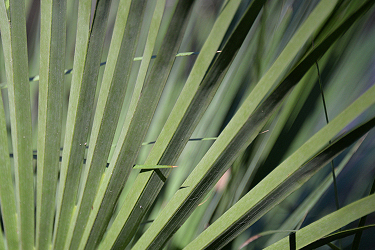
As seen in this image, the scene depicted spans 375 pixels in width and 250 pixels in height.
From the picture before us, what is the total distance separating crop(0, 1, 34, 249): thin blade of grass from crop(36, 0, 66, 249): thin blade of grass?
0.03 m

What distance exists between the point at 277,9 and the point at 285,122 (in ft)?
0.63

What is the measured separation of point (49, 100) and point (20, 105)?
6cm

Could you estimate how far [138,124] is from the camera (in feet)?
1.03

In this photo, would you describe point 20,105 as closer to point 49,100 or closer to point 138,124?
point 49,100

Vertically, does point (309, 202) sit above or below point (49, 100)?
below

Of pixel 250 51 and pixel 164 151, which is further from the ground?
pixel 250 51

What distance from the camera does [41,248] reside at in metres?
0.42

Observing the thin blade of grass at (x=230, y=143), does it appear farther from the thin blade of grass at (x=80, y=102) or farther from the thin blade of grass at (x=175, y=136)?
the thin blade of grass at (x=80, y=102)

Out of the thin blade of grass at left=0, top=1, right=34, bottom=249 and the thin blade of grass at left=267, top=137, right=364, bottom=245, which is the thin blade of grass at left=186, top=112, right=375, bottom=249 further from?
the thin blade of grass at left=0, top=1, right=34, bottom=249

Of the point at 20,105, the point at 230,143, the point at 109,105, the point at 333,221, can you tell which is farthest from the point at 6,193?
the point at 333,221

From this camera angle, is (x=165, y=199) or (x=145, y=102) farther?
(x=165, y=199)

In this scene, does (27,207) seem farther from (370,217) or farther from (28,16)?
(370,217)

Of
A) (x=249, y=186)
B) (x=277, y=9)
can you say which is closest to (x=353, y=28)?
(x=277, y=9)

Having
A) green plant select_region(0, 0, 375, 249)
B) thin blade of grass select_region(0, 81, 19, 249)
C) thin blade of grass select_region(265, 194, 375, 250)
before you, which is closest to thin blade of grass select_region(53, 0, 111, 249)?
green plant select_region(0, 0, 375, 249)
